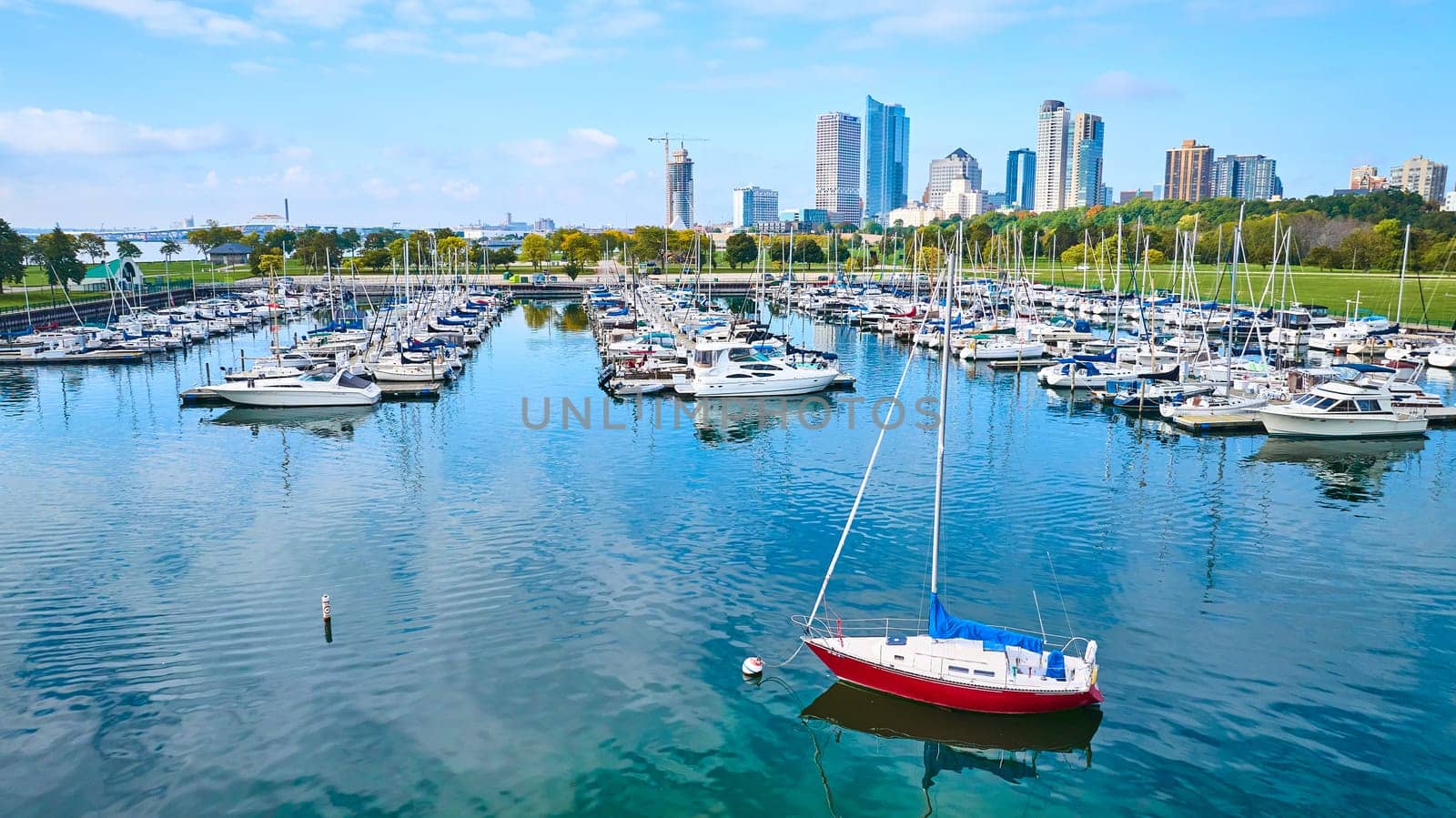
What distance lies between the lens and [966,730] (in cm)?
2072

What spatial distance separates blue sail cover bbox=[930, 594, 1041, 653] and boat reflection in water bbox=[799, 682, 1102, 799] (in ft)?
4.81

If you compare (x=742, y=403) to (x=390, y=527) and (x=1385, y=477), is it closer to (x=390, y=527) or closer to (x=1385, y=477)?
(x=390, y=527)

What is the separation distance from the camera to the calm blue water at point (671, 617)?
19016mm

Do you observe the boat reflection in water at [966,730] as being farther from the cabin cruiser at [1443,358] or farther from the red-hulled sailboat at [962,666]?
the cabin cruiser at [1443,358]

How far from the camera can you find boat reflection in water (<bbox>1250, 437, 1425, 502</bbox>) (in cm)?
3841

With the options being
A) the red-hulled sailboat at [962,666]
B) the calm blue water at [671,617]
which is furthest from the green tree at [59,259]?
the red-hulled sailboat at [962,666]

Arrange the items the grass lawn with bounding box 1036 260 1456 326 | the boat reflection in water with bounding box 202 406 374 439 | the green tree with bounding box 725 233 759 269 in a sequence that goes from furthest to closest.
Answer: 1. the green tree with bounding box 725 233 759 269
2. the grass lawn with bounding box 1036 260 1456 326
3. the boat reflection in water with bounding box 202 406 374 439

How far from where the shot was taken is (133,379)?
6419 centimetres

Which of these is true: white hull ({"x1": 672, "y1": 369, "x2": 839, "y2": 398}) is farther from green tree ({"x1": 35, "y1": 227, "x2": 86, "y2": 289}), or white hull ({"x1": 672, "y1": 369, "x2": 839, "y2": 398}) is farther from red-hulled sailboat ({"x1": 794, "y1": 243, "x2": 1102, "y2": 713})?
green tree ({"x1": 35, "y1": 227, "x2": 86, "y2": 289})

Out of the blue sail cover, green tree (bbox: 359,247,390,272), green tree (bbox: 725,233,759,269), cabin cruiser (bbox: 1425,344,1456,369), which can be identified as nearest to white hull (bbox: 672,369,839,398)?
the blue sail cover

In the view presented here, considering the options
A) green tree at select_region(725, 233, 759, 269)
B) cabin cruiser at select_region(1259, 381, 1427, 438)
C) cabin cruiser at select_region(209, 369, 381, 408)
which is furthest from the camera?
green tree at select_region(725, 233, 759, 269)

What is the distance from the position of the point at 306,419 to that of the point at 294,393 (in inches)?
117

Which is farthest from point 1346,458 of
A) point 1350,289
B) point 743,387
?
point 1350,289

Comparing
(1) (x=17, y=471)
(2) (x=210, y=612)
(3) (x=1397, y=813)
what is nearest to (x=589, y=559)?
(2) (x=210, y=612)
